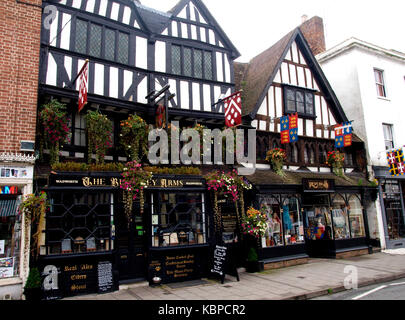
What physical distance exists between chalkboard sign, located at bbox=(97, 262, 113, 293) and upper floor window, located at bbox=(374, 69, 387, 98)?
722 inches

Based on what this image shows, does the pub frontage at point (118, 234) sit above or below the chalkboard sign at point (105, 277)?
above

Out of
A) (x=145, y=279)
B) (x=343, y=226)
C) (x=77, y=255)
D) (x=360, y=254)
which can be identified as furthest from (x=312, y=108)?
(x=77, y=255)

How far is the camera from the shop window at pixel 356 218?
16078 mm

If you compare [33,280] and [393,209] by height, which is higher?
[393,209]

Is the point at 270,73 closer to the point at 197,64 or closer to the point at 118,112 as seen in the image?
the point at 197,64

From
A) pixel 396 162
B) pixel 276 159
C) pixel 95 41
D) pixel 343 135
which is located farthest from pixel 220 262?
pixel 396 162

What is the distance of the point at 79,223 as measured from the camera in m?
9.54

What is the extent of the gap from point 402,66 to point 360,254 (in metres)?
13.1

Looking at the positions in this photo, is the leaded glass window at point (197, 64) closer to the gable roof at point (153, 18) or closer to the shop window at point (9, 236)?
the gable roof at point (153, 18)

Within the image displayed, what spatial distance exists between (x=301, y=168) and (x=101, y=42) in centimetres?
1086

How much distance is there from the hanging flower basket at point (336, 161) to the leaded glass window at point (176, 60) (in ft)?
31.0

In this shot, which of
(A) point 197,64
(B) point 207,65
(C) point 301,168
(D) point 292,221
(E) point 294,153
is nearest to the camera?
(A) point 197,64

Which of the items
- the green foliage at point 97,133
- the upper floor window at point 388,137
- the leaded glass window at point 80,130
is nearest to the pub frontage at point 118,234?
the green foliage at point 97,133

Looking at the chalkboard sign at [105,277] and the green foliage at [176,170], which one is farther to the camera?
the green foliage at [176,170]
